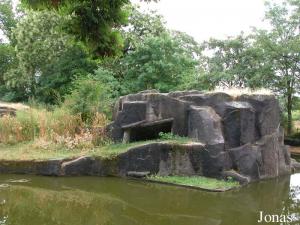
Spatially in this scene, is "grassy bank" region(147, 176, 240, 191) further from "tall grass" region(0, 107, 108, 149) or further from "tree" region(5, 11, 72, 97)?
"tree" region(5, 11, 72, 97)

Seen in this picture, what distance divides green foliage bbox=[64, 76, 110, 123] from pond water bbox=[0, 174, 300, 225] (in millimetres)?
3413

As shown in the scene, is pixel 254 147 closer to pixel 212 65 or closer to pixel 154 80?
pixel 154 80

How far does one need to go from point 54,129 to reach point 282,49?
1317cm

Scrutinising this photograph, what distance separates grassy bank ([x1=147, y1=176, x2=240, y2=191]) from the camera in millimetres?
9230

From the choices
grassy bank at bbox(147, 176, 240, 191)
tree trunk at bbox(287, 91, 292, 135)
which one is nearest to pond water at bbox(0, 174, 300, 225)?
grassy bank at bbox(147, 176, 240, 191)

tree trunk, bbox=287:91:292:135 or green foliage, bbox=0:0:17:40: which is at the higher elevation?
green foliage, bbox=0:0:17:40

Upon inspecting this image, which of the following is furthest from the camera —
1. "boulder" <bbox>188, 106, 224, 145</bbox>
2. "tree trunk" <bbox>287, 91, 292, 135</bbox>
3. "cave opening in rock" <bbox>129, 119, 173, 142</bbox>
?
"tree trunk" <bbox>287, 91, 292, 135</bbox>

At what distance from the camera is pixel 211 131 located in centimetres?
1053

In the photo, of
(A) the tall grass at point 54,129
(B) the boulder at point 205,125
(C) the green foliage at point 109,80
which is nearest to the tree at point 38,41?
(C) the green foliage at point 109,80

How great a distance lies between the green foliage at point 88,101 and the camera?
13320 millimetres

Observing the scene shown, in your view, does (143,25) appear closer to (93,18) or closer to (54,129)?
(54,129)

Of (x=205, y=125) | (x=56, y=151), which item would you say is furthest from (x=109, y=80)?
(x=205, y=125)

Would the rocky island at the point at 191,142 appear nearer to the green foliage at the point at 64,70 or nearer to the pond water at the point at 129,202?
the pond water at the point at 129,202

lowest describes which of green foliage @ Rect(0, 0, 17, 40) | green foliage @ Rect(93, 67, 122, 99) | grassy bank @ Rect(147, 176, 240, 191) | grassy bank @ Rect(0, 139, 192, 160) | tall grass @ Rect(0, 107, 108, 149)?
grassy bank @ Rect(147, 176, 240, 191)
